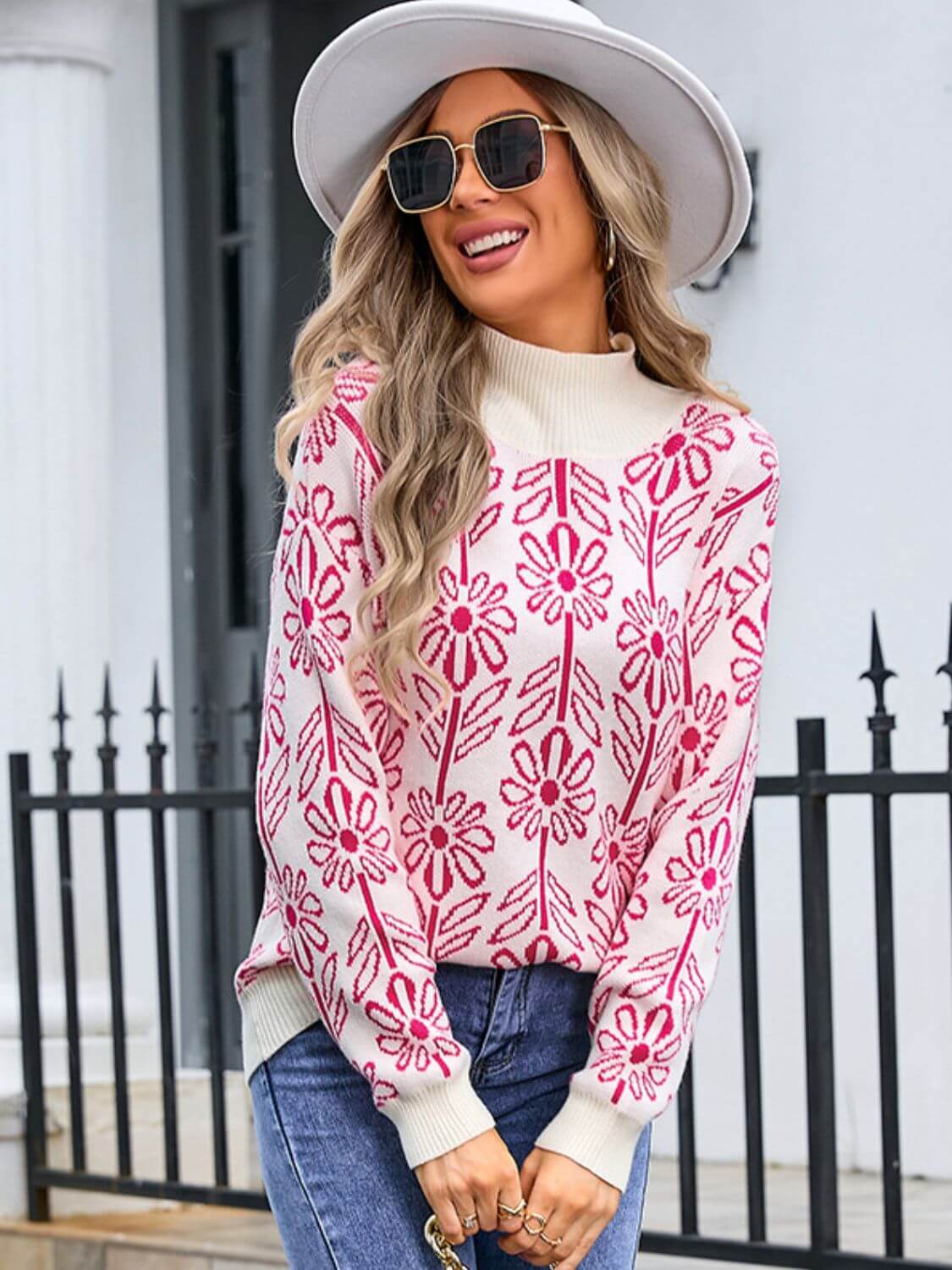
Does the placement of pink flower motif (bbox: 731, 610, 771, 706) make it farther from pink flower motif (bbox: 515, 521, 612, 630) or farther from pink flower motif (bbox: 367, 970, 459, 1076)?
pink flower motif (bbox: 367, 970, 459, 1076)

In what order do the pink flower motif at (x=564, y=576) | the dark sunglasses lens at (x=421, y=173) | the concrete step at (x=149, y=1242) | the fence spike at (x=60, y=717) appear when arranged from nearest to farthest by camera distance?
the pink flower motif at (x=564, y=576)
the dark sunglasses lens at (x=421, y=173)
the concrete step at (x=149, y=1242)
the fence spike at (x=60, y=717)

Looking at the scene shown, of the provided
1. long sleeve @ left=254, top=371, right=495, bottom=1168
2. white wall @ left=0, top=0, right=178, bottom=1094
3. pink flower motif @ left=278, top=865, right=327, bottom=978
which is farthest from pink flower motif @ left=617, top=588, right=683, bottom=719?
white wall @ left=0, top=0, right=178, bottom=1094

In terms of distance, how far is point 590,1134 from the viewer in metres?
2.06

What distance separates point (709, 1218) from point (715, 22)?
2.84m

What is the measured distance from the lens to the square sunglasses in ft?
7.14

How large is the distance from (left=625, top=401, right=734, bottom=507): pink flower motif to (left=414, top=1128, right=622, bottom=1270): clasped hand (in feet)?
2.05

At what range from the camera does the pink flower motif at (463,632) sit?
2.07 metres

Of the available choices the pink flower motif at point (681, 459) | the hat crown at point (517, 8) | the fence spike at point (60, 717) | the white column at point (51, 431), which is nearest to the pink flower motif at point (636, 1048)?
the pink flower motif at point (681, 459)

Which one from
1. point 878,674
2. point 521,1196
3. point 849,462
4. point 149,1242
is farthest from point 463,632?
point 849,462

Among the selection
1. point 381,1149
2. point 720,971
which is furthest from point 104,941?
point 381,1149

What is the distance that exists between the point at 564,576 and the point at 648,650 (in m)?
0.10

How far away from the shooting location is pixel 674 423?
7.38ft

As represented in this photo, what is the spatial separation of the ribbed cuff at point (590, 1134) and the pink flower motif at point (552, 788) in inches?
9.3

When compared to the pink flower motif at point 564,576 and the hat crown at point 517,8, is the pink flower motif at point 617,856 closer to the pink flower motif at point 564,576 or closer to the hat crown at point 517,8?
the pink flower motif at point 564,576
